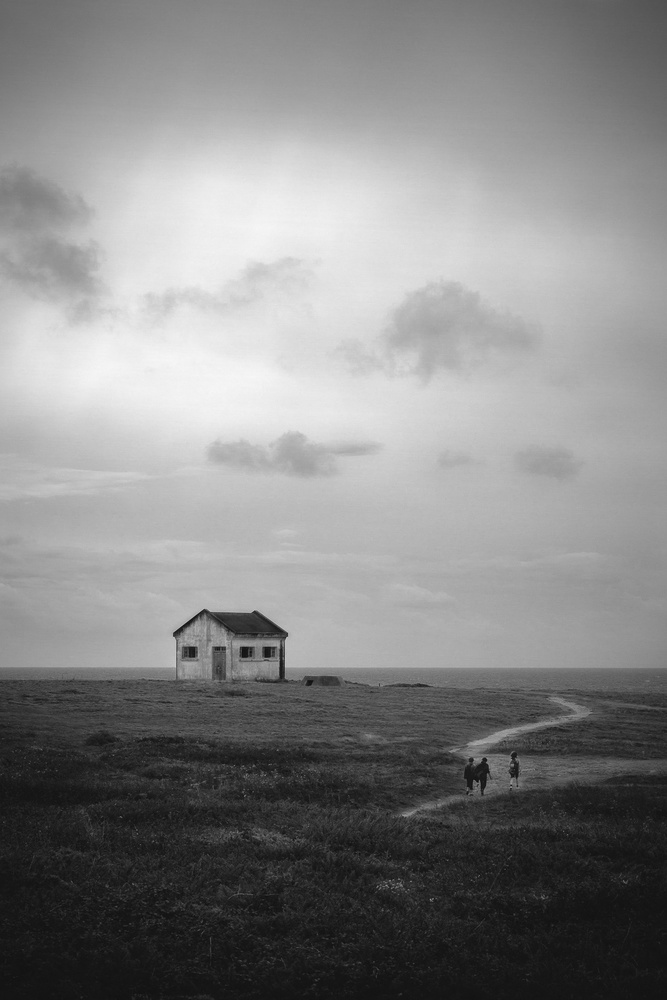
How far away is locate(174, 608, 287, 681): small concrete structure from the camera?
3039 inches

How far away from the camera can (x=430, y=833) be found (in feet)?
70.3

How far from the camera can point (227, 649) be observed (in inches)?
3036

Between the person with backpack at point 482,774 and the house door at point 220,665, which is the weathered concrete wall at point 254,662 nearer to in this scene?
the house door at point 220,665

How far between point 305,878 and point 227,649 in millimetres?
61300

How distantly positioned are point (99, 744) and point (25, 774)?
9478 millimetres

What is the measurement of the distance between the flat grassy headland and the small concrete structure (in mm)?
42775

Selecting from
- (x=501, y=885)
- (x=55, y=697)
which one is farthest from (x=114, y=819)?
(x=55, y=697)

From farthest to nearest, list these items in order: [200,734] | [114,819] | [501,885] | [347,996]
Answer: [200,734] → [114,819] → [501,885] → [347,996]

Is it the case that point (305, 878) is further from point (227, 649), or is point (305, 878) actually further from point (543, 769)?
point (227, 649)

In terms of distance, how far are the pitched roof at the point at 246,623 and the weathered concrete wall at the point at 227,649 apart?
51cm

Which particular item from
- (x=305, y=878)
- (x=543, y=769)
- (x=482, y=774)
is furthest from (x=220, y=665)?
(x=305, y=878)

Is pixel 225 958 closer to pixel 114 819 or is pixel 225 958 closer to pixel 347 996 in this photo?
pixel 347 996

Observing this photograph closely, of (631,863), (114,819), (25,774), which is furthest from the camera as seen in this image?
(25,774)

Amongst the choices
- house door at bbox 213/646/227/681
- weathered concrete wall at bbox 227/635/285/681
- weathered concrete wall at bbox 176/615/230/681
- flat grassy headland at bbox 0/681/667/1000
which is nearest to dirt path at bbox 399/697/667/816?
flat grassy headland at bbox 0/681/667/1000
